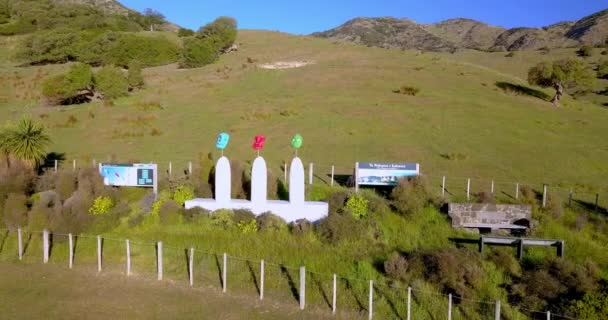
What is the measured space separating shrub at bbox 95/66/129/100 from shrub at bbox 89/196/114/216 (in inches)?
1266

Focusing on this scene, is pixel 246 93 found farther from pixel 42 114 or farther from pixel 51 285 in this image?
pixel 51 285

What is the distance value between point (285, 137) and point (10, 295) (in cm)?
2121

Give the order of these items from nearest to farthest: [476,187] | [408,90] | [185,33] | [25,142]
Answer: [476,187], [25,142], [408,90], [185,33]

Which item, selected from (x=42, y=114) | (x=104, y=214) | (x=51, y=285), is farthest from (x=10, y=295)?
(x=42, y=114)

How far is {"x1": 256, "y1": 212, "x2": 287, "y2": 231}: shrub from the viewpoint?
18.3 meters

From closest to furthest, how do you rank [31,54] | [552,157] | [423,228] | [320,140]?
[423,228] → [552,157] → [320,140] → [31,54]

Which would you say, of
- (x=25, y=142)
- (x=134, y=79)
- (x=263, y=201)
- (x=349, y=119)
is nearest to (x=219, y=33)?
(x=134, y=79)

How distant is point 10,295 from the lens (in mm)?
13883

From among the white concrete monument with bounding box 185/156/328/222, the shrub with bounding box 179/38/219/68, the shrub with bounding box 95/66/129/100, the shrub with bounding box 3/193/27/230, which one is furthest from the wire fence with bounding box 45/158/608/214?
the shrub with bounding box 179/38/219/68

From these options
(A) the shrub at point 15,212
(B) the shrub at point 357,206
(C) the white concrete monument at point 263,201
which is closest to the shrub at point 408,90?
(B) the shrub at point 357,206

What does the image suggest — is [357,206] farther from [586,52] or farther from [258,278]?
[586,52]

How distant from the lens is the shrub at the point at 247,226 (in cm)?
1815

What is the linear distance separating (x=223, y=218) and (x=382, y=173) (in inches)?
260

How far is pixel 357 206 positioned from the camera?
753 inches
